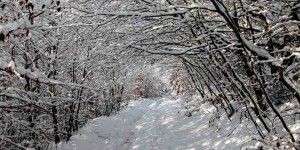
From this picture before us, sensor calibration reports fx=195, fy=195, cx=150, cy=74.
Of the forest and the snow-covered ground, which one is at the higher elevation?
the forest

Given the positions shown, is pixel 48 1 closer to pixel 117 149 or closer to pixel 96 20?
pixel 96 20

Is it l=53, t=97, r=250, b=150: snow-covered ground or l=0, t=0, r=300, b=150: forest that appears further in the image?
l=53, t=97, r=250, b=150: snow-covered ground

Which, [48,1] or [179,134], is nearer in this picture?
[48,1]

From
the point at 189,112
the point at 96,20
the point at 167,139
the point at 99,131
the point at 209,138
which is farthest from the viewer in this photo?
the point at 189,112

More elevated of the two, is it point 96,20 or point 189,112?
point 96,20

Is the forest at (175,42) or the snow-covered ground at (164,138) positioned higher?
the forest at (175,42)

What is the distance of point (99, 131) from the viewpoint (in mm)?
9633

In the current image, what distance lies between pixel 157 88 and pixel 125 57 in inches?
1899

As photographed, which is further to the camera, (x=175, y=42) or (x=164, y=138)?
(x=164, y=138)

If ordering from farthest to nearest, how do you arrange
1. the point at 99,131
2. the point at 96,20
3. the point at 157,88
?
the point at 157,88 < the point at 99,131 < the point at 96,20

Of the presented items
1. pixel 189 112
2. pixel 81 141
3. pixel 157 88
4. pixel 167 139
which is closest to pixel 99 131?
pixel 81 141

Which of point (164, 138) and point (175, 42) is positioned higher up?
point (175, 42)

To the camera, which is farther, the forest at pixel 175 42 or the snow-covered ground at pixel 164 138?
the snow-covered ground at pixel 164 138

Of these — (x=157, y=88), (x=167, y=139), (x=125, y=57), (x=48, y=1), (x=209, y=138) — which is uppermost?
(x=48, y=1)
